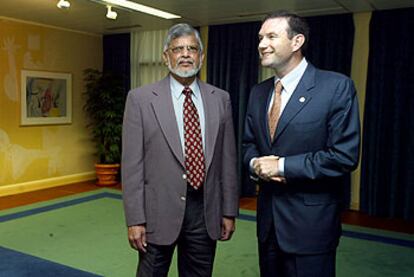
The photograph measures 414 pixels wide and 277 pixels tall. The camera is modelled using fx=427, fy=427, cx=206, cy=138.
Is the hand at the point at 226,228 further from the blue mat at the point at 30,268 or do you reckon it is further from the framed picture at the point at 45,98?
the framed picture at the point at 45,98

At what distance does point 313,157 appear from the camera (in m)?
1.57

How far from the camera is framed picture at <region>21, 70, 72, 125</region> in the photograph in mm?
5832

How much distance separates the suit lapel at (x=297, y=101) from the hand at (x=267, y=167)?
0.31 ft

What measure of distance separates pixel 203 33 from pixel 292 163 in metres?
4.74

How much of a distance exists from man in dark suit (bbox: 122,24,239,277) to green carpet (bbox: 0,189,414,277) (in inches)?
50.1

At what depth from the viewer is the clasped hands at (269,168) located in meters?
1.61

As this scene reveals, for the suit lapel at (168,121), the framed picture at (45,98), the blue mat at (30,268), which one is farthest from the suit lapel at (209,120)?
the framed picture at (45,98)

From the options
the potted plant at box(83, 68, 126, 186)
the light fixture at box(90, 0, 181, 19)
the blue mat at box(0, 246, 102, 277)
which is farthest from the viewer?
the potted plant at box(83, 68, 126, 186)

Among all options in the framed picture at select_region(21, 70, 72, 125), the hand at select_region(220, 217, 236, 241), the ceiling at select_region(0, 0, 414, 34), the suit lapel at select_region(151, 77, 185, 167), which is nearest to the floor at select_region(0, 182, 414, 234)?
the framed picture at select_region(21, 70, 72, 125)

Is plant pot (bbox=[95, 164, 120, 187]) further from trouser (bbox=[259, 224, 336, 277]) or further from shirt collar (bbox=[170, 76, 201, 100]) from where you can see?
trouser (bbox=[259, 224, 336, 277])

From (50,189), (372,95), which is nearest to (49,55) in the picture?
(50,189)

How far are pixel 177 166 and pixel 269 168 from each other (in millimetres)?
451

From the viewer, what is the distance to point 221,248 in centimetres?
367

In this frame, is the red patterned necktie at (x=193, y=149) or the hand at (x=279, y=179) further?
the red patterned necktie at (x=193, y=149)
